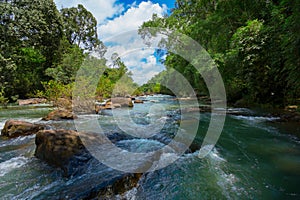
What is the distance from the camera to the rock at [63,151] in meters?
2.95

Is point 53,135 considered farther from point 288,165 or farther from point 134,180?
point 288,165

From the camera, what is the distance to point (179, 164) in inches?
124

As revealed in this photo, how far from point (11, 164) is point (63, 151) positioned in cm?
106

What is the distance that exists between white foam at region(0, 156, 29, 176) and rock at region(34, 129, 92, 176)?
0.83 feet

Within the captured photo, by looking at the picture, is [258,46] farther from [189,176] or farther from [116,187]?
[116,187]

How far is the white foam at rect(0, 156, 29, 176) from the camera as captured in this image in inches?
118

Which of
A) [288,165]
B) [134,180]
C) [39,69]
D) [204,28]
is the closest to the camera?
[134,180]

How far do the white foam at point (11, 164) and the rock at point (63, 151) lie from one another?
25 centimetres

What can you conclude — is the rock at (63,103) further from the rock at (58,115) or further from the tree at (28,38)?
the tree at (28,38)

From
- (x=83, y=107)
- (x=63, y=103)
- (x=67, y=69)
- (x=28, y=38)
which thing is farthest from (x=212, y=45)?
(x=28, y=38)

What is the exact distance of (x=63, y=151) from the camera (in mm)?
3180

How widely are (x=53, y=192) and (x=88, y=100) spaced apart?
8613mm

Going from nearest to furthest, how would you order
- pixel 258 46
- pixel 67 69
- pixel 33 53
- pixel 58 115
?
1. pixel 58 115
2. pixel 258 46
3. pixel 67 69
4. pixel 33 53

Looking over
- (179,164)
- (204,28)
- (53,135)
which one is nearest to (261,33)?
(204,28)
